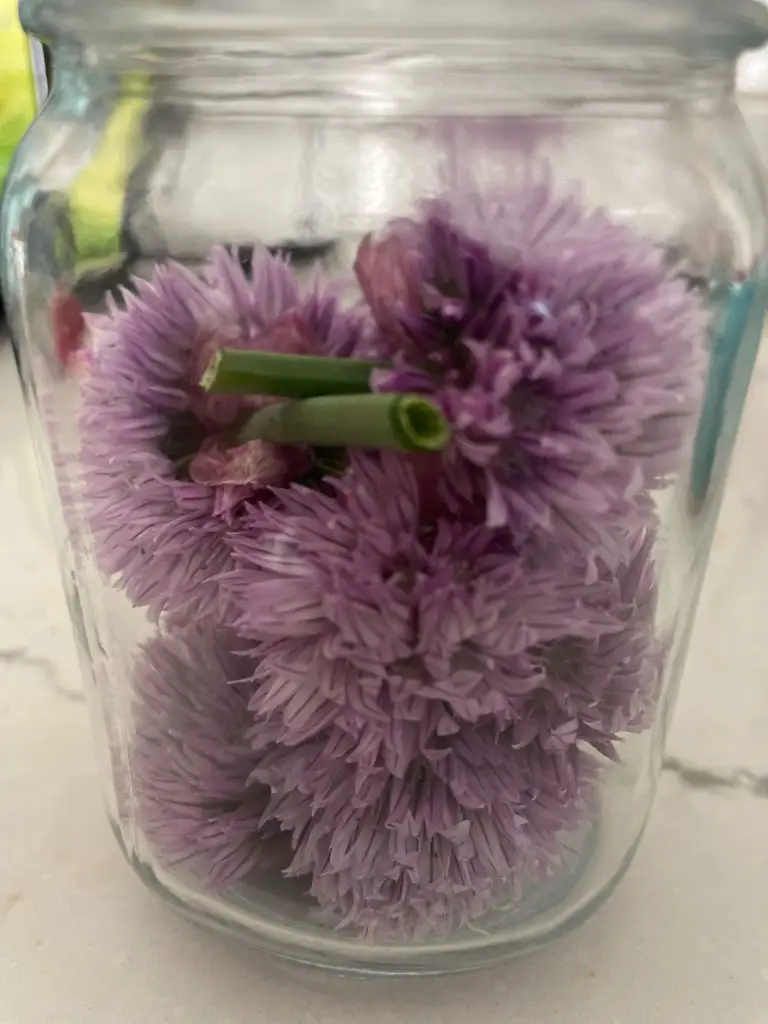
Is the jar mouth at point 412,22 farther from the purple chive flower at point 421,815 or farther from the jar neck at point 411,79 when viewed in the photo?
the purple chive flower at point 421,815

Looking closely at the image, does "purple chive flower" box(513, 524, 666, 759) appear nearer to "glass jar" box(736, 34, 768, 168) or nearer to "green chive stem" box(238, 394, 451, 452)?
"green chive stem" box(238, 394, 451, 452)

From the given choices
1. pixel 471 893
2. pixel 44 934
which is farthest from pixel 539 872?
pixel 44 934

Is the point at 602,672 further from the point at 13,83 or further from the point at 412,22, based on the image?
the point at 13,83

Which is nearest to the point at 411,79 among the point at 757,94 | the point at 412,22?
the point at 412,22

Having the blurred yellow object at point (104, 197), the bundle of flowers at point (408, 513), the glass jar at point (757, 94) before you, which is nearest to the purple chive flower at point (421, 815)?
the bundle of flowers at point (408, 513)

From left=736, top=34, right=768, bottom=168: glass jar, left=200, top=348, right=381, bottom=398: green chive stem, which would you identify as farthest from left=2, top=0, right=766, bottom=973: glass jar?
left=736, top=34, right=768, bottom=168: glass jar

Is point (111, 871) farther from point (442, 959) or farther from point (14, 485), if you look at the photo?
point (14, 485)

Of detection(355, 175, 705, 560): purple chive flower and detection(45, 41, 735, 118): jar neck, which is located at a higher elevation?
detection(45, 41, 735, 118): jar neck
